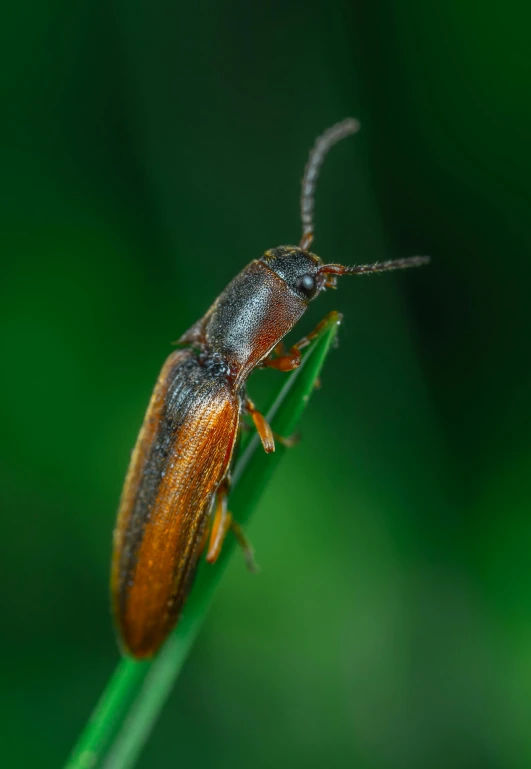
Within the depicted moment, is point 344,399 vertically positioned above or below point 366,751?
above

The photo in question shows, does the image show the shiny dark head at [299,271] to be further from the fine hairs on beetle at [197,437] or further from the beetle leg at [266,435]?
the beetle leg at [266,435]

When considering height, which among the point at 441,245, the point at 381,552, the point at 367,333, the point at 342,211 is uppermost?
the point at 342,211

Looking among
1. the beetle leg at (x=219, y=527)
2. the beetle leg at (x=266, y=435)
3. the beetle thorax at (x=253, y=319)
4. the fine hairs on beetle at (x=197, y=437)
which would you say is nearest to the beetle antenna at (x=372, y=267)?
the fine hairs on beetle at (x=197, y=437)

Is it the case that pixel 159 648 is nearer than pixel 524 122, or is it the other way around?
pixel 159 648

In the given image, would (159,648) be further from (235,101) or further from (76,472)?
(235,101)

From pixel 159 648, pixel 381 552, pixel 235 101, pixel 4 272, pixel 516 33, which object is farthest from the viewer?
pixel 235 101

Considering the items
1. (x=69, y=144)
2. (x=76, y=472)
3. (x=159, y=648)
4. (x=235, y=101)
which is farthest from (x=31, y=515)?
(x=235, y=101)

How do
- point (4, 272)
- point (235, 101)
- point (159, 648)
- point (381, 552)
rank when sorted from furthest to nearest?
1. point (235, 101)
2. point (4, 272)
3. point (381, 552)
4. point (159, 648)
